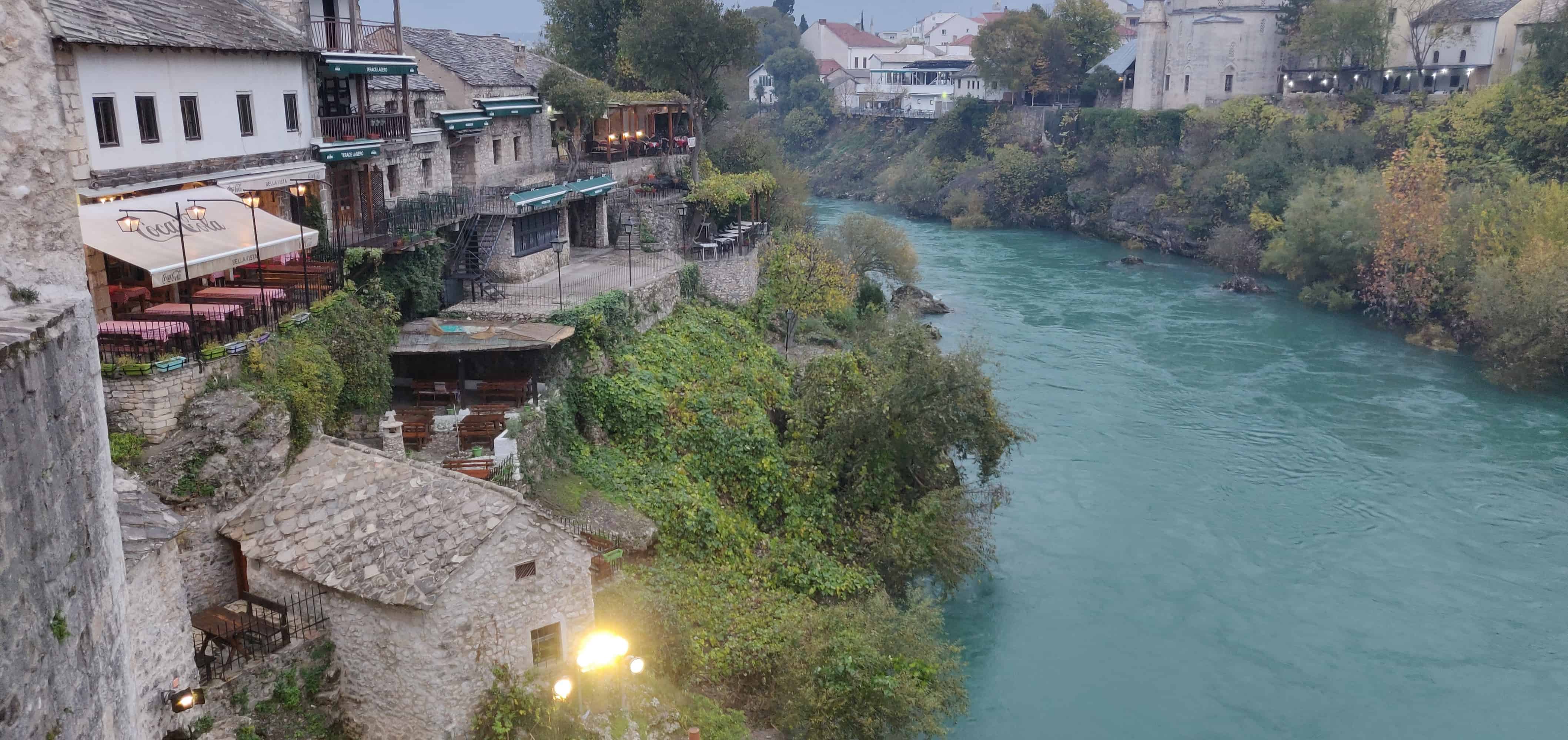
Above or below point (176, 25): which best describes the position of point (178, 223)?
below

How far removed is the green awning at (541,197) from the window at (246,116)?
7.57m

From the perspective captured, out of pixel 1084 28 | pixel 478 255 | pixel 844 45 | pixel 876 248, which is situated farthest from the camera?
pixel 844 45

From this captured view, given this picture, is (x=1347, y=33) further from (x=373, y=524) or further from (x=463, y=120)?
(x=373, y=524)

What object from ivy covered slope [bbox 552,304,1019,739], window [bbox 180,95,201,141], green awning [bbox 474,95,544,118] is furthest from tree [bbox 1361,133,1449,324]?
window [bbox 180,95,201,141]

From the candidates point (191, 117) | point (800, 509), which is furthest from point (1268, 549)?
point (191, 117)

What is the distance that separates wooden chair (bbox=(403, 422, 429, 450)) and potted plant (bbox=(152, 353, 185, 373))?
14.4 ft

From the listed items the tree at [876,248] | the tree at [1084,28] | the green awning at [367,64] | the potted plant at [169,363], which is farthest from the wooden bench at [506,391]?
the tree at [1084,28]

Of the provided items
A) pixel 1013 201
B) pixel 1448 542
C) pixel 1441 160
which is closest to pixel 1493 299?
pixel 1441 160

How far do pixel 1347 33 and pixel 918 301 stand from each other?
107ft

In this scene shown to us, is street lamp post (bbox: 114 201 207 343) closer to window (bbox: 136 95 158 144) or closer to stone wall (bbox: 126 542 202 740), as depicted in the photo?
window (bbox: 136 95 158 144)

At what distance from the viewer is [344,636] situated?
42.3ft

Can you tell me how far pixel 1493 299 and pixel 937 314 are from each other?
1755 cm

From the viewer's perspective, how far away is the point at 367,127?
76.0 feet

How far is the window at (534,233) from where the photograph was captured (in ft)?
87.8
